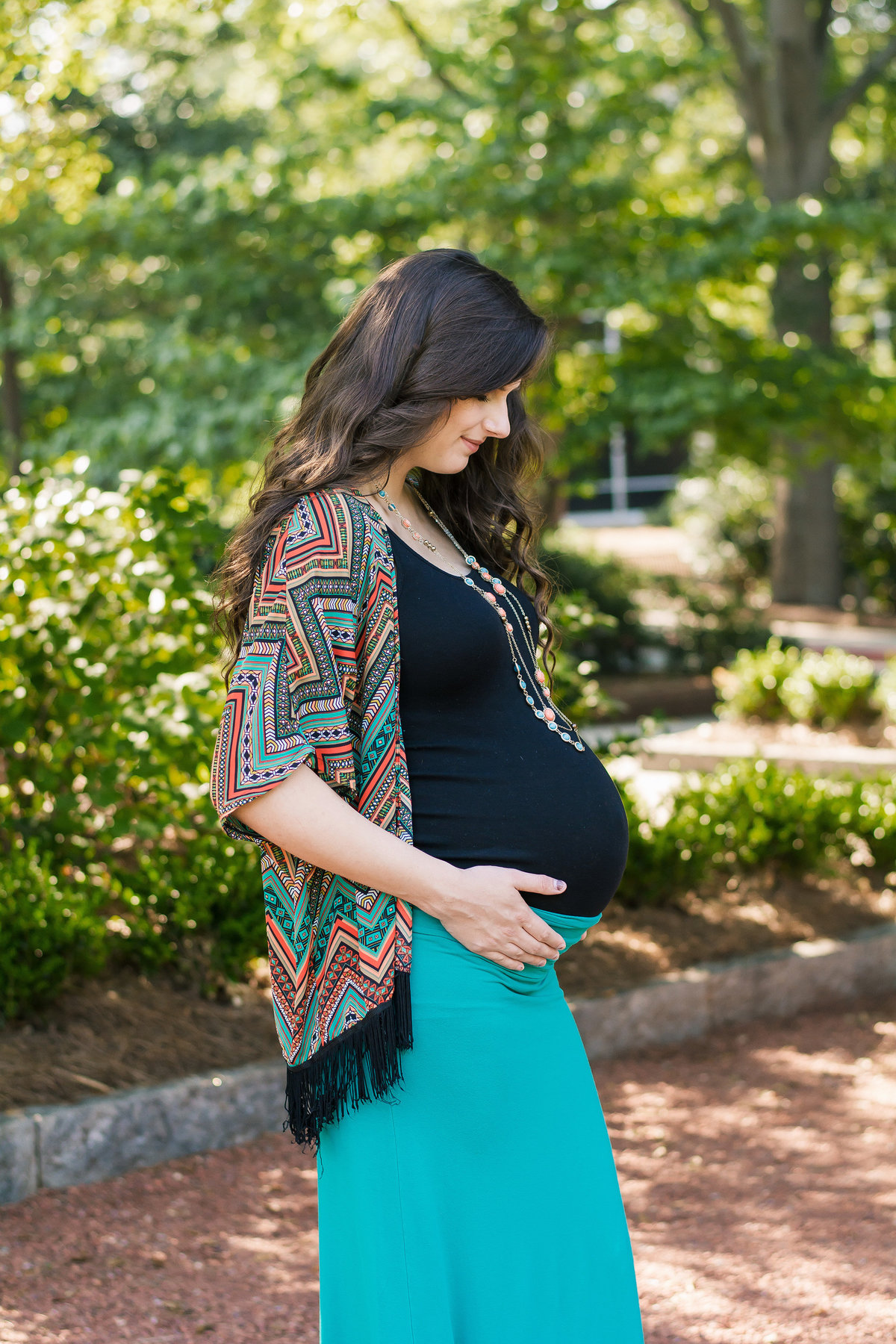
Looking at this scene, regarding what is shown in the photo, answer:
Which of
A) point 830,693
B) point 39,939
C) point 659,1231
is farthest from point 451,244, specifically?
point 659,1231

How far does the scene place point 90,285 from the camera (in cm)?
910

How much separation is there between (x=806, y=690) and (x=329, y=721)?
7904 millimetres

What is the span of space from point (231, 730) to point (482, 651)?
0.37 m

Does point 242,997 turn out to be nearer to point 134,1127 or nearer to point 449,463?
point 134,1127

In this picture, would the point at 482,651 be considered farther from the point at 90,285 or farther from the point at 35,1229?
the point at 90,285

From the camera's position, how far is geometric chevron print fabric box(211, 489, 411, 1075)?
1.67 metres

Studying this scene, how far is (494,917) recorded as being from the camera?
5.65ft

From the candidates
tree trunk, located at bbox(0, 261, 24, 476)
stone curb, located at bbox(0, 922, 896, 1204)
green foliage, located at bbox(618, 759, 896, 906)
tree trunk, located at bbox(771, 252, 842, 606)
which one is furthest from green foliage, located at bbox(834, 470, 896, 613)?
stone curb, located at bbox(0, 922, 896, 1204)

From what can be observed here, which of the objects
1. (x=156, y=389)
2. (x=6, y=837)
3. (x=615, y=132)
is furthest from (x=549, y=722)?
(x=615, y=132)

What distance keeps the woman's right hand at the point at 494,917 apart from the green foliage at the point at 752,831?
3086 mm

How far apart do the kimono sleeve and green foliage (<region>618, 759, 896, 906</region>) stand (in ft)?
10.6

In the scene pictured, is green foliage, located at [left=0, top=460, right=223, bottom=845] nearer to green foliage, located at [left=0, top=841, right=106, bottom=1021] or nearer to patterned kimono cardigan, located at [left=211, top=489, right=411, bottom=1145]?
green foliage, located at [left=0, top=841, right=106, bottom=1021]

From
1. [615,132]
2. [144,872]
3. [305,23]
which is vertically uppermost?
[305,23]

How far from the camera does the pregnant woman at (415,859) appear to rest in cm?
169
